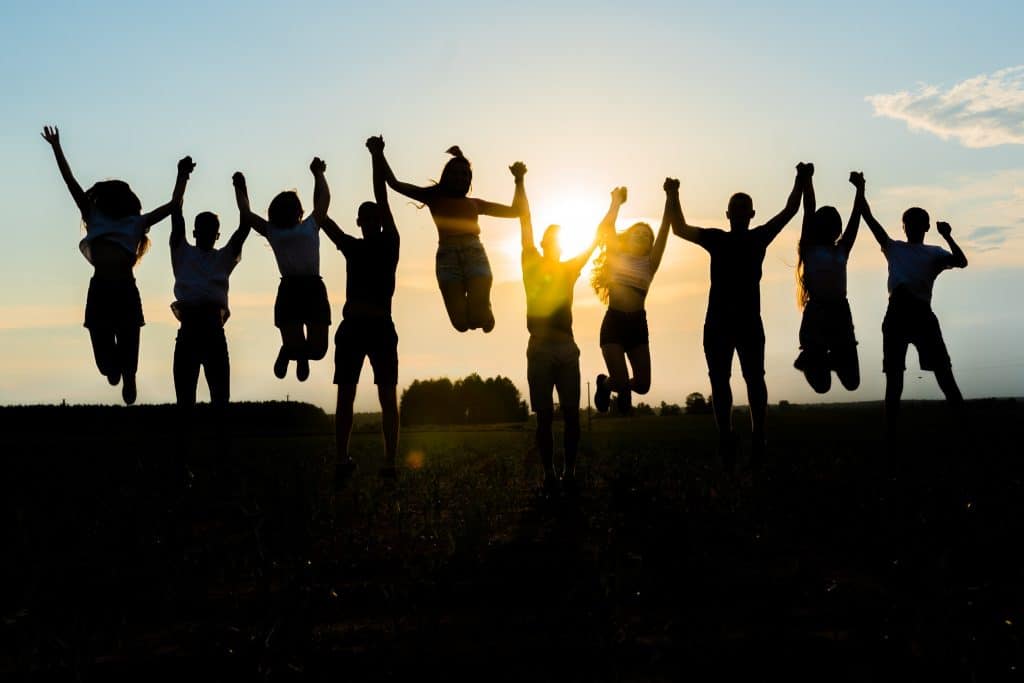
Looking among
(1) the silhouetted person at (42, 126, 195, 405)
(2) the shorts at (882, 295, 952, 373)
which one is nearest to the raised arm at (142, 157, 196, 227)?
(1) the silhouetted person at (42, 126, 195, 405)

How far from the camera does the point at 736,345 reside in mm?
9945

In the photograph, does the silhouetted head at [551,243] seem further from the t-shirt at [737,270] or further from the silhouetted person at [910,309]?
the silhouetted person at [910,309]

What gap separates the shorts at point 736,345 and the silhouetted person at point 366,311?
11.0 ft

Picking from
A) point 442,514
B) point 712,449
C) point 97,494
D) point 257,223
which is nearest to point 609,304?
point 442,514

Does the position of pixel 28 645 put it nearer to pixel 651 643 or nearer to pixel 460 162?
pixel 651 643

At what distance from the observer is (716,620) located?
4.36m

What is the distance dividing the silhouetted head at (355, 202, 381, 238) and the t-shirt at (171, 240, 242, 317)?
1.51m

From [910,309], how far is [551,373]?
4.30 metres

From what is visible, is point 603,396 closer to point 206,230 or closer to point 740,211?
point 740,211

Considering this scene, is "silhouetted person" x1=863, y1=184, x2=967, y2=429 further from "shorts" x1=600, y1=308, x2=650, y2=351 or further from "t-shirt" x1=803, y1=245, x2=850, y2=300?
"shorts" x1=600, y1=308, x2=650, y2=351

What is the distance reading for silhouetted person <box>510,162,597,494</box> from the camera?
9.35 metres

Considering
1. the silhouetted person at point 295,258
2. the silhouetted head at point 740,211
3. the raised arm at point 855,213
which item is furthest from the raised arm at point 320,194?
the raised arm at point 855,213

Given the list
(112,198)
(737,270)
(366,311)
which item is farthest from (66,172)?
(737,270)

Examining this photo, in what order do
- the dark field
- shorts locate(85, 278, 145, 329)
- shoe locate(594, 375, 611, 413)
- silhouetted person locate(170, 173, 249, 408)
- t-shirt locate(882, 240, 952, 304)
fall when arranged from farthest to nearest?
shoe locate(594, 375, 611, 413) < t-shirt locate(882, 240, 952, 304) < shorts locate(85, 278, 145, 329) < silhouetted person locate(170, 173, 249, 408) < the dark field
